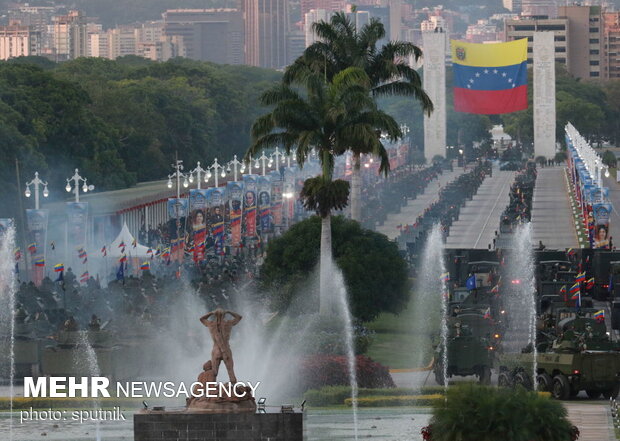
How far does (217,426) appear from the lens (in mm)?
35062

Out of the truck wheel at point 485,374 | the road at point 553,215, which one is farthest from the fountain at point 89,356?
the road at point 553,215

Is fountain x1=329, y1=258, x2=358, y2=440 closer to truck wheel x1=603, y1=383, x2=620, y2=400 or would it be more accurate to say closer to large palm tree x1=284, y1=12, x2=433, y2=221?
large palm tree x1=284, y1=12, x2=433, y2=221

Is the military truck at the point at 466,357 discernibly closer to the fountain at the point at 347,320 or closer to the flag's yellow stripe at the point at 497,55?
the fountain at the point at 347,320

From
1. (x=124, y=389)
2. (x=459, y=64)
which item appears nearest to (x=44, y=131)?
(x=459, y=64)

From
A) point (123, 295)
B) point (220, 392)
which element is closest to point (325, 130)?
point (123, 295)

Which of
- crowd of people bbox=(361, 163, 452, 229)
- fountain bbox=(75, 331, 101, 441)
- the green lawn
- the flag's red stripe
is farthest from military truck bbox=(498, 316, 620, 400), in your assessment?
the flag's red stripe

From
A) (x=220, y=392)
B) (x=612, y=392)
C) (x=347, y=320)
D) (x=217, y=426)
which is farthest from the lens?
(x=347, y=320)

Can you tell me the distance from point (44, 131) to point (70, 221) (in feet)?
132

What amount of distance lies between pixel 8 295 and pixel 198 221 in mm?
23171

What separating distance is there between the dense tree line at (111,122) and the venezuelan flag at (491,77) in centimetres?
2128

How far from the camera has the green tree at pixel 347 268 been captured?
60.2 m

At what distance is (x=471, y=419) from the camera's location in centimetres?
3222

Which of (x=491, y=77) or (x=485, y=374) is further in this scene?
(x=491, y=77)

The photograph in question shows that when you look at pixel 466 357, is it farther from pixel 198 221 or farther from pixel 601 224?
pixel 198 221
